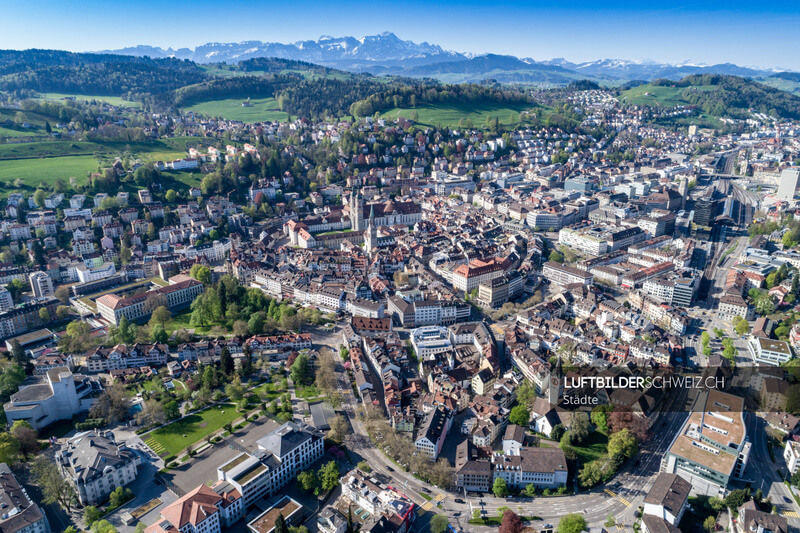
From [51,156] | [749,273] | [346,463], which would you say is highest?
[51,156]

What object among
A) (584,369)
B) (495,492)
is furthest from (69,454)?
(584,369)

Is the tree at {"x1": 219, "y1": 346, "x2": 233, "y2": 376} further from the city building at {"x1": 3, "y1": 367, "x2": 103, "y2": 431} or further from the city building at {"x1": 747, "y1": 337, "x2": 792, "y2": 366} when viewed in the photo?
the city building at {"x1": 747, "y1": 337, "x2": 792, "y2": 366}

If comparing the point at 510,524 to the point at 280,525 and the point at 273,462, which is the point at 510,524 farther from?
the point at 273,462

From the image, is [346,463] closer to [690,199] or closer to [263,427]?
[263,427]

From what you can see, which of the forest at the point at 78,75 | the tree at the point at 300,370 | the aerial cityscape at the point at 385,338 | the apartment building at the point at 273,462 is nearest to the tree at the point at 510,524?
the aerial cityscape at the point at 385,338

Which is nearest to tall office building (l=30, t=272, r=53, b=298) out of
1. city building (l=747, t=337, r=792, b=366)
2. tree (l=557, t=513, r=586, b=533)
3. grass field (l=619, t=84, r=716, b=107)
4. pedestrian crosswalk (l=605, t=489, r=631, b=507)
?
tree (l=557, t=513, r=586, b=533)

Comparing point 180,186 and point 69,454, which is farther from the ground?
point 180,186

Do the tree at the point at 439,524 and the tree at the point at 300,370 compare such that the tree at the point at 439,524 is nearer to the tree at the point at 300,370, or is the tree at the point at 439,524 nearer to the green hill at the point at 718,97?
the tree at the point at 300,370
